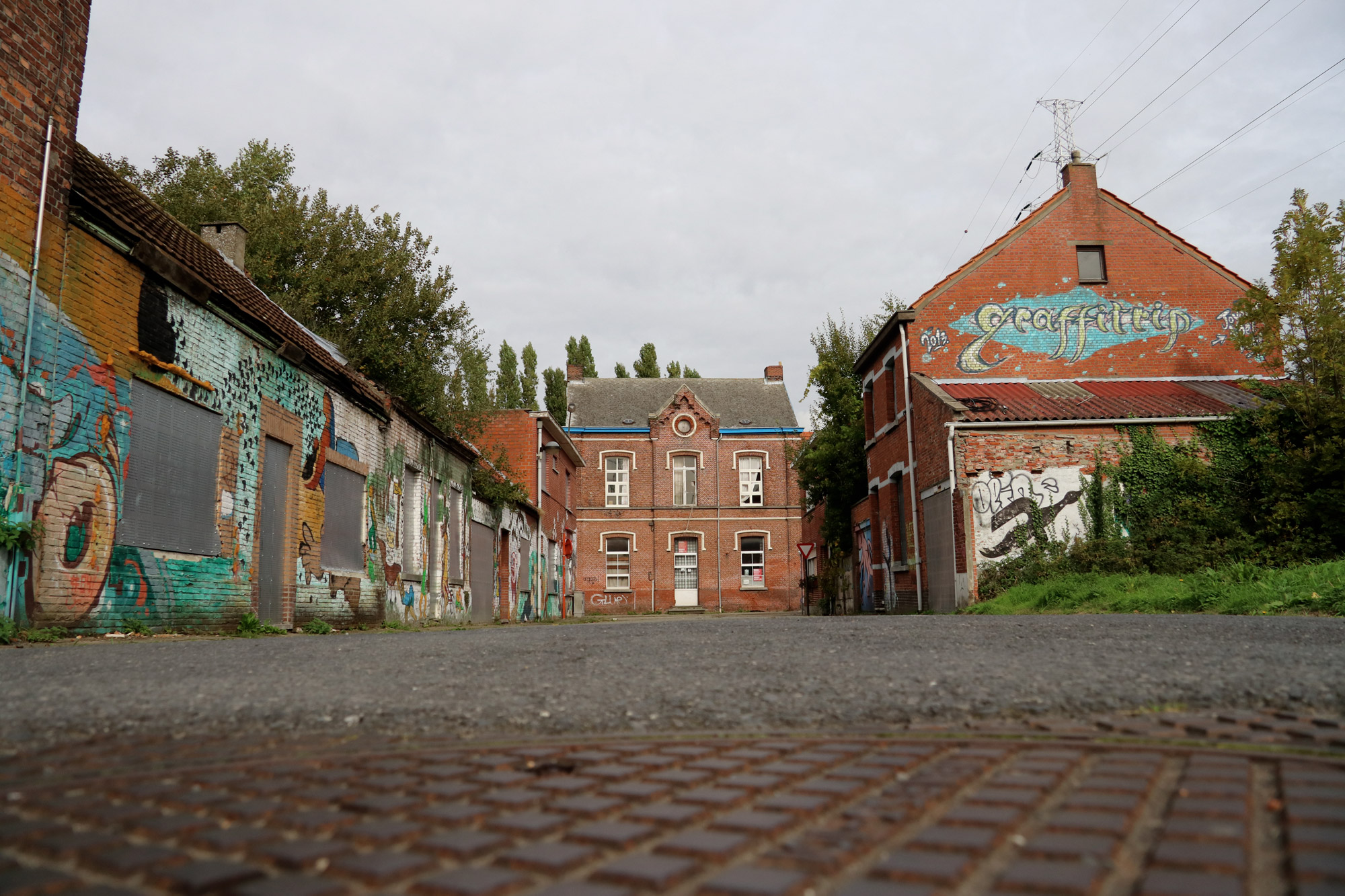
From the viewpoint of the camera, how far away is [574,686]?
4242 millimetres

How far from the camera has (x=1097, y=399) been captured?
17.8 m

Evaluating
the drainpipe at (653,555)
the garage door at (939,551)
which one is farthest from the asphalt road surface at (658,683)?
the drainpipe at (653,555)

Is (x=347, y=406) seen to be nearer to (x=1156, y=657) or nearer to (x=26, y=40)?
(x=26, y=40)

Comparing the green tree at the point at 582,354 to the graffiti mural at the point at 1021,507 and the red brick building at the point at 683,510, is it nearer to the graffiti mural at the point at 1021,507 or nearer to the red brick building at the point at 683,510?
the red brick building at the point at 683,510

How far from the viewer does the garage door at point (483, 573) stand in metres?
22.1

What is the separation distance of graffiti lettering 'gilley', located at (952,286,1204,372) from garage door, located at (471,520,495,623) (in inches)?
464

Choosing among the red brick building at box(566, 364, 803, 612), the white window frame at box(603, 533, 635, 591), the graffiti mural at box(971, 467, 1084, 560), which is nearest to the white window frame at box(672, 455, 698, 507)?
the red brick building at box(566, 364, 803, 612)

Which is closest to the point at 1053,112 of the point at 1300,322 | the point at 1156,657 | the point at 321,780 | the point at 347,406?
the point at 1300,322

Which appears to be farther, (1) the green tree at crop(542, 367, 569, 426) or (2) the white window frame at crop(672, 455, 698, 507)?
(1) the green tree at crop(542, 367, 569, 426)

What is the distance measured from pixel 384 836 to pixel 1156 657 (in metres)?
4.35

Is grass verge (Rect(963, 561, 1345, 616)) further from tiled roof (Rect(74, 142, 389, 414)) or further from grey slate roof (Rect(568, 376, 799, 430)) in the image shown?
grey slate roof (Rect(568, 376, 799, 430))

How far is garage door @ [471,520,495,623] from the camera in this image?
22.1 m

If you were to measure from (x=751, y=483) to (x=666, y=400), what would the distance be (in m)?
5.17

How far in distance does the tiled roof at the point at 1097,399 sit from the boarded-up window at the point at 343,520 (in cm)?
1045
